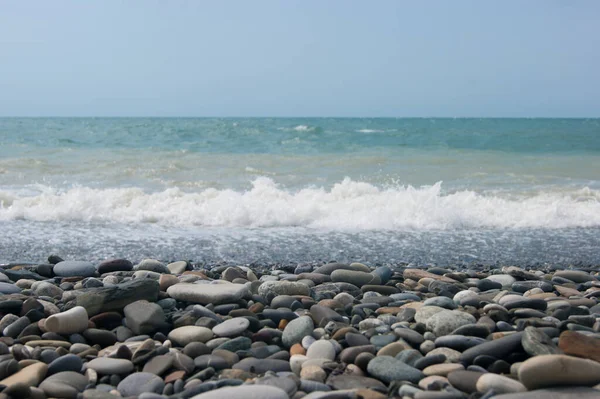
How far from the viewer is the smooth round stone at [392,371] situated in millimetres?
2615

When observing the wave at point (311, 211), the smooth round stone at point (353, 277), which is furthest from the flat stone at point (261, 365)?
the wave at point (311, 211)

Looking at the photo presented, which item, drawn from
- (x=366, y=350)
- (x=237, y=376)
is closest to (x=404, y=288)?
(x=366, y=350)

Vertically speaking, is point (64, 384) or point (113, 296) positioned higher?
point (113, 296)

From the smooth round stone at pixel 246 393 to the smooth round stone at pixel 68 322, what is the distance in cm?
116

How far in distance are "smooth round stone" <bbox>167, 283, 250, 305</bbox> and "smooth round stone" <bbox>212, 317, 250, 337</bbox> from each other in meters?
0.37

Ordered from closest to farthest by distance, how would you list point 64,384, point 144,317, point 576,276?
1. point 64,384
2. point 144,317
3. point 576,276

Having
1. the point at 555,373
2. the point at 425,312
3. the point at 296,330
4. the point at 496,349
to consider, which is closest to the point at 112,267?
the point at 296,330

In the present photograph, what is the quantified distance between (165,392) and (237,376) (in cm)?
33

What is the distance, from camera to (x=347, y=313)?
12.0 feet

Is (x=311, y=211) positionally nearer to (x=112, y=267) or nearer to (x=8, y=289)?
(x=112, y=267)

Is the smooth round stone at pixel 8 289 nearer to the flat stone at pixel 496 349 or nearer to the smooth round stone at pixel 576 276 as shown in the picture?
the flat stone at pixel 496 349

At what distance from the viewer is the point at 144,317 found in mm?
3250

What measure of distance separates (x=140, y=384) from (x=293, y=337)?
0.87 metres

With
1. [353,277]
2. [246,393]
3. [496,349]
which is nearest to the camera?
[246,393]
